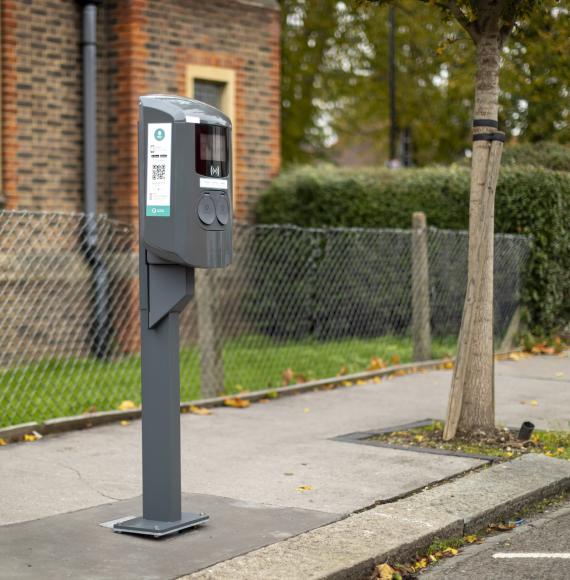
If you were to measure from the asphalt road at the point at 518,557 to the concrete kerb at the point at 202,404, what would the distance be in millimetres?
3324

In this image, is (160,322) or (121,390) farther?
(121,390)

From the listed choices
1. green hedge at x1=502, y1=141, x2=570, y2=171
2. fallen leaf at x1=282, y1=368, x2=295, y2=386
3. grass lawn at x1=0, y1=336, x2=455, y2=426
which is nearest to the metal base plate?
grass lawn at x1=0, y1=336, x2=455, y2=426

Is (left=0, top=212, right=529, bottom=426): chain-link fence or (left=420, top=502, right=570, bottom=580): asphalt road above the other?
(left=0, top=212, right=529, bottom=426): chain-link fence

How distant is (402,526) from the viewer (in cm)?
527

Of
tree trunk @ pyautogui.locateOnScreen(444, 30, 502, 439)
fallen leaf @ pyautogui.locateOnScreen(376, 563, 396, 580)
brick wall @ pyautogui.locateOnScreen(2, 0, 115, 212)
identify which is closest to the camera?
fallen leaf @ pyautogui.locateOnScreen(376, 563, 396, 580)

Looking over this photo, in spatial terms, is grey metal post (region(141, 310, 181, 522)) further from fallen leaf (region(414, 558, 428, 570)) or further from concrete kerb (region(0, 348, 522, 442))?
concrete kerb (region(0, 348, 522, 442))

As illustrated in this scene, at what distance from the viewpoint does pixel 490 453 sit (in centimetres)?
705

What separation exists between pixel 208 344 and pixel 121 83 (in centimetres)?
478

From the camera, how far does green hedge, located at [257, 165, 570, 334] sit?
500 inches

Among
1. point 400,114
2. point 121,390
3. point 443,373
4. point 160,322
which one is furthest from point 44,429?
point 400,114

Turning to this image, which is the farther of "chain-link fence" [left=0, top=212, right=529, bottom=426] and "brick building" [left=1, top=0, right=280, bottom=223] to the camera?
"brick building" [left=1, top=0, right=280, bottom=223]

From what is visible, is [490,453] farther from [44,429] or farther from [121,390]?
[121,390]

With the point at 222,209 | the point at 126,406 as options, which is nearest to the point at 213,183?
the point at 222,209

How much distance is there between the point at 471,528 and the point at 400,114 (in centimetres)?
2812
